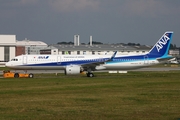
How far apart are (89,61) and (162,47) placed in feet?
35.5

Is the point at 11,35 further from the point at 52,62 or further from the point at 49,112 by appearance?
the point at 49,112

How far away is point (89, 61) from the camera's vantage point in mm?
54844

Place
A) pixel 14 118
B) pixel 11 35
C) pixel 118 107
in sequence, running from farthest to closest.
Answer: pixel 11 35, pixel 118 107, pixel 14 118

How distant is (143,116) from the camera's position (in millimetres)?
17562

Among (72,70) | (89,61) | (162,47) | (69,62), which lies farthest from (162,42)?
(72,70)

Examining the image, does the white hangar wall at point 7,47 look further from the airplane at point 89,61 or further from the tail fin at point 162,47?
the tail fin at point 162,47

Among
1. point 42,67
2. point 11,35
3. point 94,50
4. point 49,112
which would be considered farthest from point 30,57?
point 94,50

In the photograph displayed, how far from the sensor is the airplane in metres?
52.6

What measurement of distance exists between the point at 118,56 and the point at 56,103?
34.4 meters

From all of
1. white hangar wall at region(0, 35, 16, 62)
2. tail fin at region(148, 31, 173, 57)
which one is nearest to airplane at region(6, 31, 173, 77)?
tail fin at region(148, 31, 173, 57)

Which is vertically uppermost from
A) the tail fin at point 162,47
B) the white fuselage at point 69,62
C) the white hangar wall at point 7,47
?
the white hangar wall at point 7,47

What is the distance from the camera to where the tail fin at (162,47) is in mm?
56750

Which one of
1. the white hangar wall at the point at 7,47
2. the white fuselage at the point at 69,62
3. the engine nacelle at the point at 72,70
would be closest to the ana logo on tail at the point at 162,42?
the white fuselage at the point at 69,62

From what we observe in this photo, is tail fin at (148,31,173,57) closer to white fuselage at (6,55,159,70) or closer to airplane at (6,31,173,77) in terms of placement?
airplane at (6,31,173,77)
